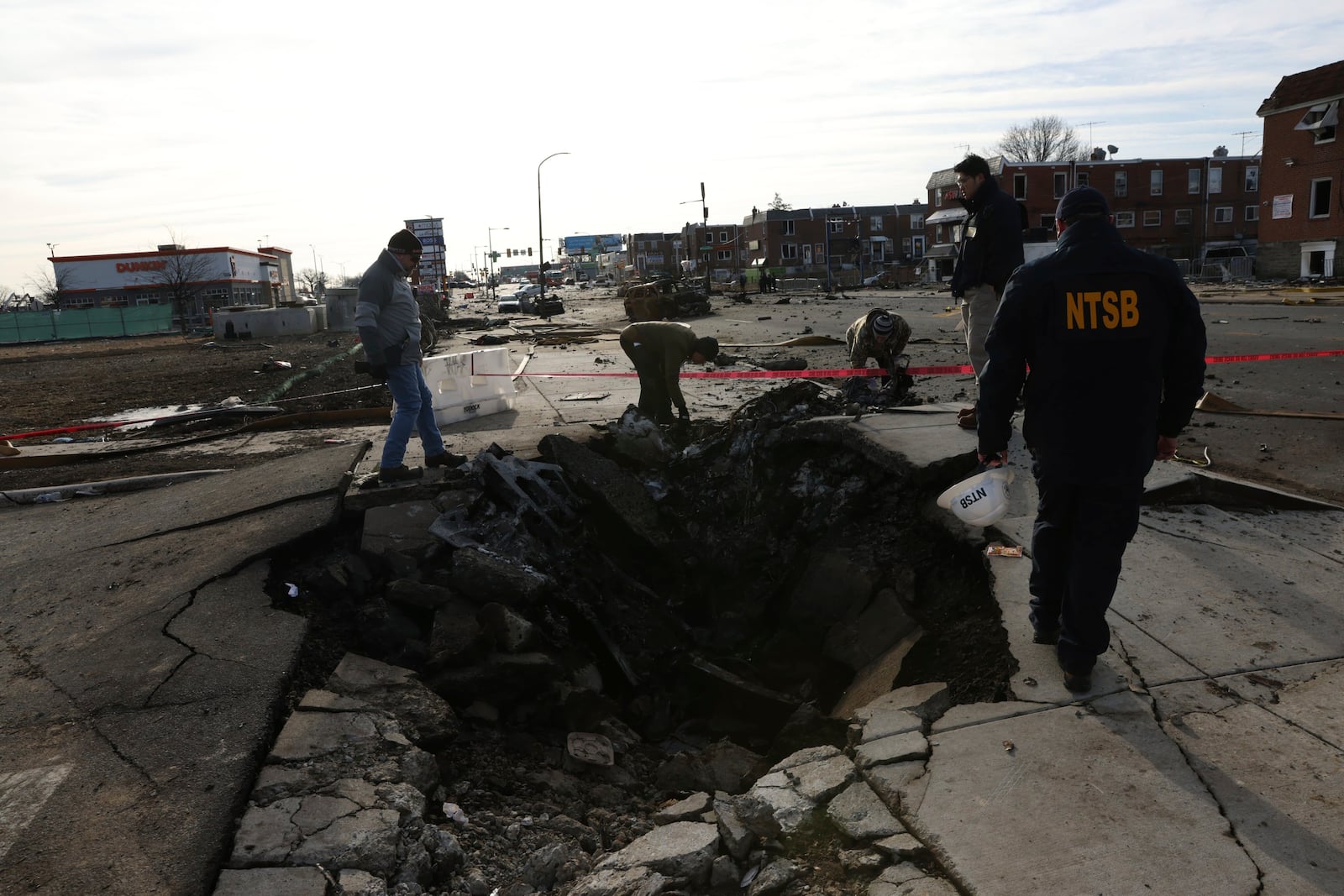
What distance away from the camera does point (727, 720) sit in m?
5.03

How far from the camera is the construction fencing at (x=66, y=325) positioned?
5569cm

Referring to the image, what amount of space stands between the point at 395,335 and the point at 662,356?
284 cm

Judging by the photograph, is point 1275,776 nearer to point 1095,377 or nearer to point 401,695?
point 1095,377

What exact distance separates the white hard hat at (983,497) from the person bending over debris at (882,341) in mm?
5073

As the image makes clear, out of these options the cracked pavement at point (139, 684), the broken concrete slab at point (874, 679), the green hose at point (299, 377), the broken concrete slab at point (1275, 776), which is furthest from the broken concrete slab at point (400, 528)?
the green hose at point (299, 377)

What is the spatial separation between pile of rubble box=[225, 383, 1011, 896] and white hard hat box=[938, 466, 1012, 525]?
582mm

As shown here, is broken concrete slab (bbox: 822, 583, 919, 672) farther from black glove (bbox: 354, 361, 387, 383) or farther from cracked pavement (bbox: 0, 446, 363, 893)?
black glove (bbox: 354, 361, 387, 383)

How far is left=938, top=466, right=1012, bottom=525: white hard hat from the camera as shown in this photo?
12.0 feet

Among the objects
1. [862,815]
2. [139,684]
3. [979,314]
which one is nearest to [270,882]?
[139,684]

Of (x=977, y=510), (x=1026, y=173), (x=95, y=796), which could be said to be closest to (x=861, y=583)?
(x=977, y=510)

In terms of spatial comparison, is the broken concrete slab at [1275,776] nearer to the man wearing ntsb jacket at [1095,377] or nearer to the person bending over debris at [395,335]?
the man wearing ntsb jacket at [1095,377]

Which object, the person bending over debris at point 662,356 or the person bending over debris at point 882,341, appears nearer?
the person bending over debris at point 662,356

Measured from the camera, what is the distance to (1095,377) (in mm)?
3227

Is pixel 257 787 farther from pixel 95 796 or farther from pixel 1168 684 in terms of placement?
pixel 1168 684
